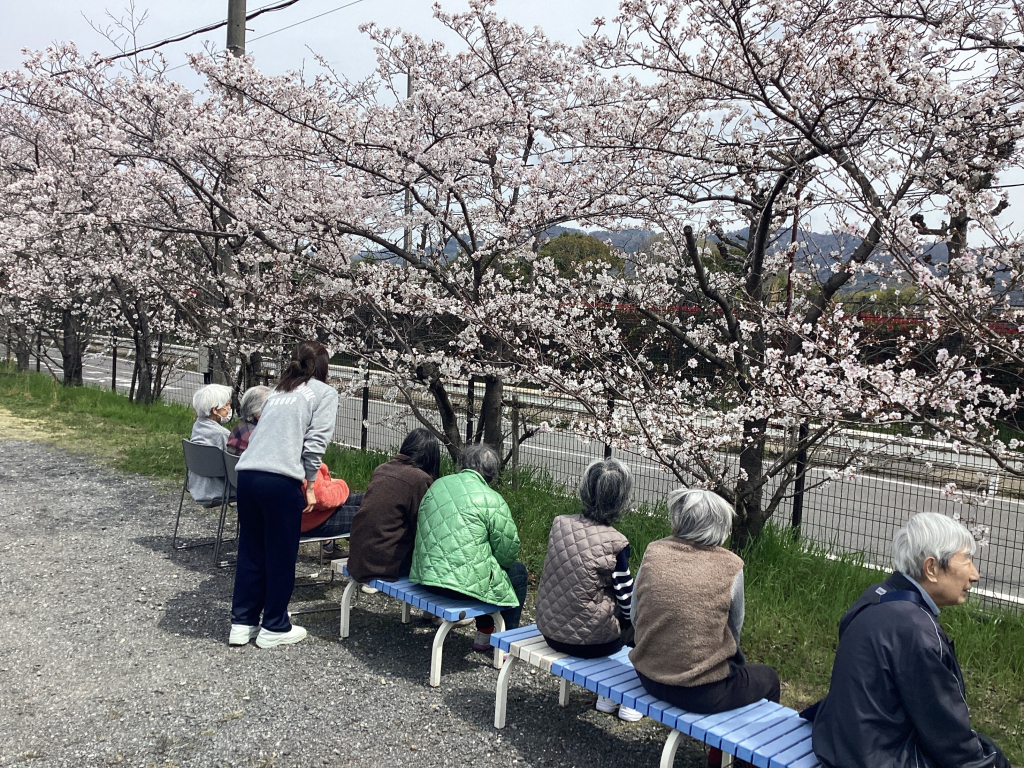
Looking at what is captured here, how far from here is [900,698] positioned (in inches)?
93.3

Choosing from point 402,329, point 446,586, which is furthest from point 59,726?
point 402,329

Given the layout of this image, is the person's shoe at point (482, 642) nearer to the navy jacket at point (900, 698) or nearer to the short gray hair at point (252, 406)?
the navy jacket at point (900, 698)

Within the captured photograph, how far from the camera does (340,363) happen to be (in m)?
8.52

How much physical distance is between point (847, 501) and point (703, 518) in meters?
5.88

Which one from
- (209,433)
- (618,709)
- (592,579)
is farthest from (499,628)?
(209,433)

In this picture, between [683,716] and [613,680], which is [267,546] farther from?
[683,716]

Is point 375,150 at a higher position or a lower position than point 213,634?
higher

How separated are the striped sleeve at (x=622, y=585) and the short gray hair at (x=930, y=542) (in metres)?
1.25

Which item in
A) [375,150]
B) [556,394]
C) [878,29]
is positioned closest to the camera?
[878,29]

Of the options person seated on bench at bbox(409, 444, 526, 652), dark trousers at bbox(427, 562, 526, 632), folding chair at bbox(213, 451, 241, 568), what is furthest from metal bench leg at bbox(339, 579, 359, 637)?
folding chair at bbox(213, 451, 241, 568)

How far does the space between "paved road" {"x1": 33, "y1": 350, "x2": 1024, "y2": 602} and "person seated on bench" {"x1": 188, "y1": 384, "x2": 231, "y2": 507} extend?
204cm

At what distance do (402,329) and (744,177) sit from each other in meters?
3.24

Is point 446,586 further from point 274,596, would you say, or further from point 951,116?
point 951,116

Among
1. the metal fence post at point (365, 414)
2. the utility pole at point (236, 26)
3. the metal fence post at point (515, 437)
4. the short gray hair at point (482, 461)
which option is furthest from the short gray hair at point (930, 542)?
the utility pole at point (236, 26)
